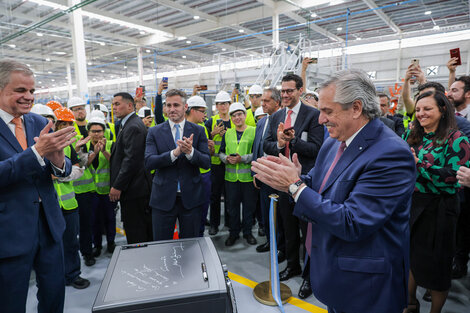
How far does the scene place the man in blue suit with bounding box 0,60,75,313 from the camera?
5.21 feet

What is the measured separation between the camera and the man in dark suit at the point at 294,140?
108 inches

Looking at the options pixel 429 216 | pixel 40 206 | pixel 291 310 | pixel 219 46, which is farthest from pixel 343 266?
pixel 219 46

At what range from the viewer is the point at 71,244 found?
2.82 m

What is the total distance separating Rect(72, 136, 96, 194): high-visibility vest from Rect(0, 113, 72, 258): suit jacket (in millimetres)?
1518

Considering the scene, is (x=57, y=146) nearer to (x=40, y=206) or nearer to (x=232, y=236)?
(x=40, y=206)

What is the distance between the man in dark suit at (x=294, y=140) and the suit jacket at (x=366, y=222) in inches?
50.1

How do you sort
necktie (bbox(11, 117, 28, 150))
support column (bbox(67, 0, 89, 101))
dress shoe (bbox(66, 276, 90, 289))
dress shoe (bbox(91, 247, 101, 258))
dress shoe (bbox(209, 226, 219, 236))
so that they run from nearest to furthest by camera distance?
necktie (bbox(11, 117, 28, 150))
dress shoe (bbox(66, 276, 90, 289))
dress shoe (bbox(91, 247, 101, 258))
dress shoe (bbox(209, 226, 219, 236))
support column (bbox(67, 0, 89, 101))

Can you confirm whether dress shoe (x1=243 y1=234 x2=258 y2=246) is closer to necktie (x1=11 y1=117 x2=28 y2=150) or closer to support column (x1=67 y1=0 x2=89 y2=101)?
necktie (x1=11 y1=117 x2=28 y2=150)

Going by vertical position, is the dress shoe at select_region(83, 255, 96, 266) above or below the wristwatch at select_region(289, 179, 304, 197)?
below

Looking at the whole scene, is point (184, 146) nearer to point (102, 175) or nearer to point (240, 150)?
point (240, 150)

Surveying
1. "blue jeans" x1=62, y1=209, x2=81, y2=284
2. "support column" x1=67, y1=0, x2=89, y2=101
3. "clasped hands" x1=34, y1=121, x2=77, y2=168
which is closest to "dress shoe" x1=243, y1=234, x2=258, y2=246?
"blue jeans" x1=62, y1=209, x2=81, y2=284

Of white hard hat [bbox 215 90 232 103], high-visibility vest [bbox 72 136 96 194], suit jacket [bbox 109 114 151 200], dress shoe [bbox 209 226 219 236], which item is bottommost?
dress shoe [bbox 209 226 219 236]

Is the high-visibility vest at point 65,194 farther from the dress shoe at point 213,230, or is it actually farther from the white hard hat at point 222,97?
the white hard hat at point 222,97

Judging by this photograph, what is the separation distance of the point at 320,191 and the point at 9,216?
1.77m
